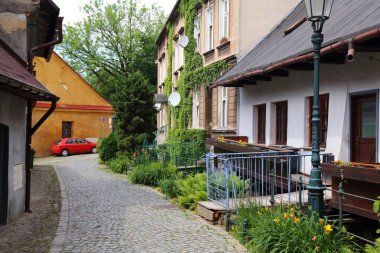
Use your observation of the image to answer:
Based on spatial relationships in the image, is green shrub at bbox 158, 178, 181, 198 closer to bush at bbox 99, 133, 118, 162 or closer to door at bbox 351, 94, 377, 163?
door at bbox 351, 94, 377, 163

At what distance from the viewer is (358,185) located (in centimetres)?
710

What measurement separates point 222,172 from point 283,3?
9549 millimetres

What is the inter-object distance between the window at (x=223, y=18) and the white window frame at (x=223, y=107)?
86.7 inches

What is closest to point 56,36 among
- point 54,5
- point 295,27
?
point 54,5

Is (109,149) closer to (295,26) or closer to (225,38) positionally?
(225,38)

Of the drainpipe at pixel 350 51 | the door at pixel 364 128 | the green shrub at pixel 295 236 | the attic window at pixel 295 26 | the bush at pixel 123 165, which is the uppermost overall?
the attic window at pixel 295 26

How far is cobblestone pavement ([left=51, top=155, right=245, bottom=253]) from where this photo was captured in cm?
727

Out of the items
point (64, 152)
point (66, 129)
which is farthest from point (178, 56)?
point (66, 129)

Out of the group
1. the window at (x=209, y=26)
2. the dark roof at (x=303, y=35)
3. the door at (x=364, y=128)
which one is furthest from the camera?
the window at (x=209, y=26)

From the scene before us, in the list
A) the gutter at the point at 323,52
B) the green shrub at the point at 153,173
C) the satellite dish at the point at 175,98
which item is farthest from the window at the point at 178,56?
the gutter at the point at 323,52

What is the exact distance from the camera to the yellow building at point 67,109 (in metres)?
37.0

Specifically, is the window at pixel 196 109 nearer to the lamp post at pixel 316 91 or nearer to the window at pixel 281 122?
the window at pixel 281 122

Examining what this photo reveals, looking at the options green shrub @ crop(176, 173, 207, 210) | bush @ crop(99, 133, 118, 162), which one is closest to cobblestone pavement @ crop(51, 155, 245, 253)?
green shrub @ crop(176, 173, 207, 210)

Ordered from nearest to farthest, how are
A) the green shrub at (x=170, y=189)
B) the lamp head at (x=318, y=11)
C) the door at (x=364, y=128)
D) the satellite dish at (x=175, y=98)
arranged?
the lamp head at (x=318, y=11), the door at (x=364, y=128), the green shrub at (x=170, y=189), the satellite dish at (x=175, y=98)
